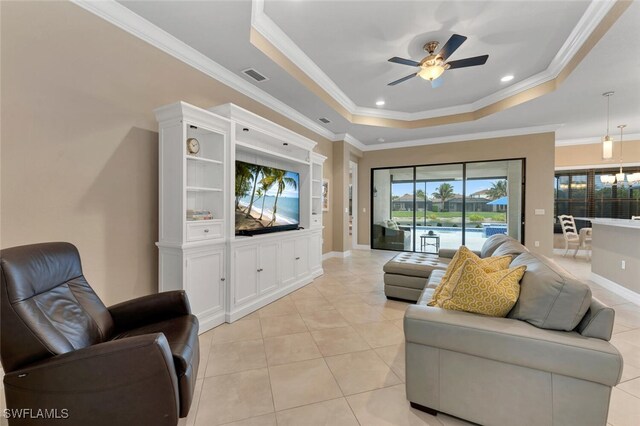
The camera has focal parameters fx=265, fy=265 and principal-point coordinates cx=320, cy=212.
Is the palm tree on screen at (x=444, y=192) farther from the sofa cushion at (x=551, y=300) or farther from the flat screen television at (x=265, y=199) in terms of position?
the sofa cushion at (x=551, y=300)

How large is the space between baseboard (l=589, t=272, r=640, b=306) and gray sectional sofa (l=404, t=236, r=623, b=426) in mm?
3539

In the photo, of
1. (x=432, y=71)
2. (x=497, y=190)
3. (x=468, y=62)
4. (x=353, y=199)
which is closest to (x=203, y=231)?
(x=432, y=71)

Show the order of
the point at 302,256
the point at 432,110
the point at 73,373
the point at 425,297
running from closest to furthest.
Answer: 1. the point at 73,373
2. the point at 425,297
3. the point at 302,256
4. the point at 432,110

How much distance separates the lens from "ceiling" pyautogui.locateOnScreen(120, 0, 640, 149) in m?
2.58

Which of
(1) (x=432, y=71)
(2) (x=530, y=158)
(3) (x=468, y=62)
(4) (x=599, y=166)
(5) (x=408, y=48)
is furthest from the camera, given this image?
(4) (x=599, y=166)

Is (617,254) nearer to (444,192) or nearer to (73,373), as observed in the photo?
(444,192)

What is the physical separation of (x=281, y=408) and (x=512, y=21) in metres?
4.19

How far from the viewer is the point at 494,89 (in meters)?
4.56

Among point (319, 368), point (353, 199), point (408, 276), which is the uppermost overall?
point (353, 199)

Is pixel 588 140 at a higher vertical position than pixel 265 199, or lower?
higher

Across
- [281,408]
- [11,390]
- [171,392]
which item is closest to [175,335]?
[171,392]

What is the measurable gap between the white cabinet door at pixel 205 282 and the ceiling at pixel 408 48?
2.27 m

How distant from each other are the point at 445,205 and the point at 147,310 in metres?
6.75

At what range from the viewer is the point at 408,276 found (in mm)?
3479
